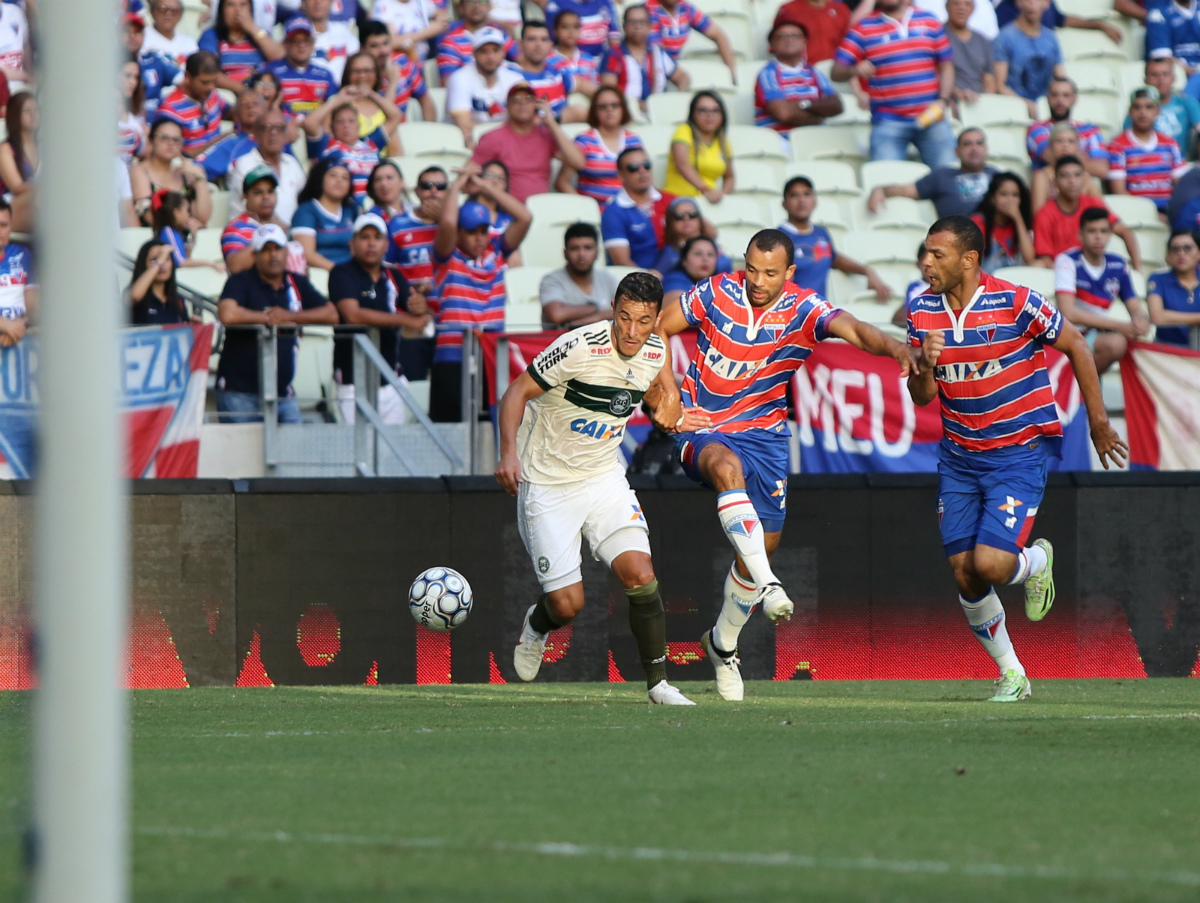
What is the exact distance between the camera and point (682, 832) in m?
4.83

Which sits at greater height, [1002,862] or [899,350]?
[899,350]

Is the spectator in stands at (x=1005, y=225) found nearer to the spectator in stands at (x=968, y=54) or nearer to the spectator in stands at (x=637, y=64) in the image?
the spectator in stands at (x=968, y=54)

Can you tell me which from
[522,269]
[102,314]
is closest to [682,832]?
[102,314]

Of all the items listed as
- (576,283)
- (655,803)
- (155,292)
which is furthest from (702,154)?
(655,803)

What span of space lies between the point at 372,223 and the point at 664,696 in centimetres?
516

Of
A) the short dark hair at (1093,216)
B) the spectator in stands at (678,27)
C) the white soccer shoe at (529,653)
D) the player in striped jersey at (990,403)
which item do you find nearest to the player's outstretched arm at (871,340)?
the player in striped jersey at (990,403)

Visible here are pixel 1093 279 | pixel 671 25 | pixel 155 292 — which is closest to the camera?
pixel 155 292

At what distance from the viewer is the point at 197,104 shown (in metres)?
14.6

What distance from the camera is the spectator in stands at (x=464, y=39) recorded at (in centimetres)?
1609

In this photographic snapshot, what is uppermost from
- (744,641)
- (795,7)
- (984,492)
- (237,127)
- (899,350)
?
(795,7)

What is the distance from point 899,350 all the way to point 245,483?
4351 millimetres

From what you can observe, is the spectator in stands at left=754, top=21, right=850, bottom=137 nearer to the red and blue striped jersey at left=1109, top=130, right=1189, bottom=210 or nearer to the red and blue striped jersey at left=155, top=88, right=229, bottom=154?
the red and blue striped jersey at left=1109, top=130, right=1189, bottom=210

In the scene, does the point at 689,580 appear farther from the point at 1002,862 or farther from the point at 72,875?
the point at 72,875

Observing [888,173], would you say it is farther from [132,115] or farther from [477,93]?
[132,115]
